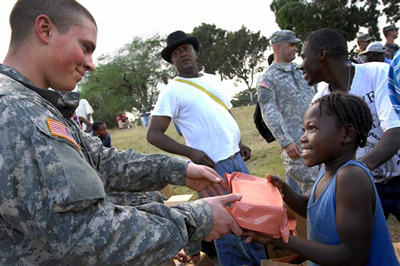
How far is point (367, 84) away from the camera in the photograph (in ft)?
7.79

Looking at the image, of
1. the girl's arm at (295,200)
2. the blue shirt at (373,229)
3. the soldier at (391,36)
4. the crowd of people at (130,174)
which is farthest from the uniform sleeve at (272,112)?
the soldier at (391,36)

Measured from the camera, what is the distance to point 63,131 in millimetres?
1253

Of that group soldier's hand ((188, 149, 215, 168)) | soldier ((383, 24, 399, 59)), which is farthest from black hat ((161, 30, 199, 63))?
soldier ((383, 24, 399, 59))

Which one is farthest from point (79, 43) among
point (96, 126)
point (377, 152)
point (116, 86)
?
point (116, 86)

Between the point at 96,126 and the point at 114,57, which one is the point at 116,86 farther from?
the point at 96,126

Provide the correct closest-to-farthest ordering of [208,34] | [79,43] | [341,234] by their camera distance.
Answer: [79,43], [341,234], [208,34]

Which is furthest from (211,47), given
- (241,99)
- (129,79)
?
(129,79)

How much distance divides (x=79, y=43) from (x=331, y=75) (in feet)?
5.67

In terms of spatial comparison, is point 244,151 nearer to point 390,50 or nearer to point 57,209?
point 57,209

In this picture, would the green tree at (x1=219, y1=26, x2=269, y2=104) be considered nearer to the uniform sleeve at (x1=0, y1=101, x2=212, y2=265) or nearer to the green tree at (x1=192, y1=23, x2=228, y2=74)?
the green tree at (x1=192, y1=23, x2=228, y2=74)

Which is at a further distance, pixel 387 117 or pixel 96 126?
pixel 96 126

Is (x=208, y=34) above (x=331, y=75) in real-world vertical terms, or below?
above

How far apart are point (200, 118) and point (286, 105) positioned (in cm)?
100

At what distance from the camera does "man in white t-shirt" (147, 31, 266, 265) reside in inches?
124
